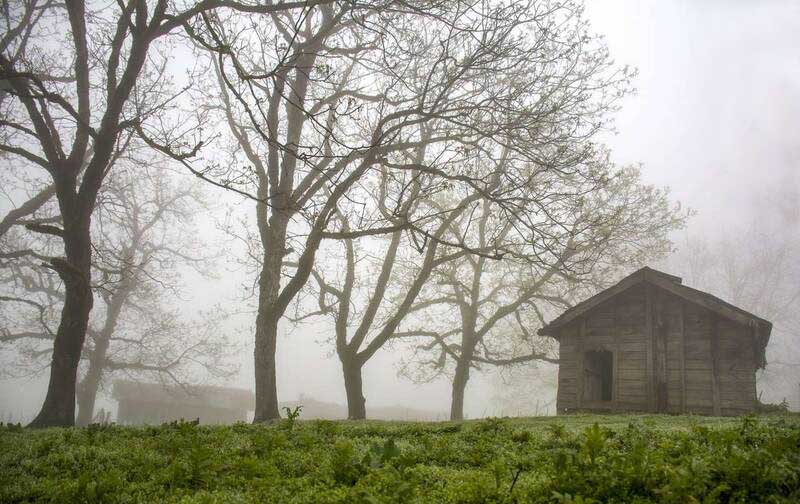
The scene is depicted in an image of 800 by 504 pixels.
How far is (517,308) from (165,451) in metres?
19.2

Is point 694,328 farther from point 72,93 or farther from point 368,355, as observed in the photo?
point 72,93

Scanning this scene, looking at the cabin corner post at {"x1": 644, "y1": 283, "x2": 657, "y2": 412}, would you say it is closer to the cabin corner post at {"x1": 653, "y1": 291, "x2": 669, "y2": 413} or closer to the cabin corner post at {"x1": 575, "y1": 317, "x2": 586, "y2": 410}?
the cabin corner post at {"x1": 653, "y1": 291, "x2": 669, "y2": 413}

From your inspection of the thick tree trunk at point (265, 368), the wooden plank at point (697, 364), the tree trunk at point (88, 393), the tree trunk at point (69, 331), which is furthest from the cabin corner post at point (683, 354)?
the tree trunk at point (88, 393)

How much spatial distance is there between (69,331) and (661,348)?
16.1 m

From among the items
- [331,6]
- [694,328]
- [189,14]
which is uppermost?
[331,6]

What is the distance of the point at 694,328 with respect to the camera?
16.4 metres

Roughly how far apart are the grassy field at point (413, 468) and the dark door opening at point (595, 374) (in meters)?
11.0

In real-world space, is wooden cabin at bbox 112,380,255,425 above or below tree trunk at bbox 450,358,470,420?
below

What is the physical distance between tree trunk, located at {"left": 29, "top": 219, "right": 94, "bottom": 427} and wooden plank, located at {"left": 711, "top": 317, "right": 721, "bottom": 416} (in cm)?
1655

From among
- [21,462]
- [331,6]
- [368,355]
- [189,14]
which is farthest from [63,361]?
[331,6]

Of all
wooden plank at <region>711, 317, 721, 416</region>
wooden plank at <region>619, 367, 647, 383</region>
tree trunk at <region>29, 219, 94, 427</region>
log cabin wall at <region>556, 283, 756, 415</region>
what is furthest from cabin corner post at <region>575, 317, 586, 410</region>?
tree trunk at <region>29, 219, 94, 427</region>

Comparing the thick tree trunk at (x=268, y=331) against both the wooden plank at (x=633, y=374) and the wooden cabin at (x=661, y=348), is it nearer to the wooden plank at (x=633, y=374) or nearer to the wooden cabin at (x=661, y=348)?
the wooden cabin at (x=661, y=348)

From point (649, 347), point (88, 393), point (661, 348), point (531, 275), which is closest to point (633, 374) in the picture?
point (649, 347)

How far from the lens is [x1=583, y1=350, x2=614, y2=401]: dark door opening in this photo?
17.9m
